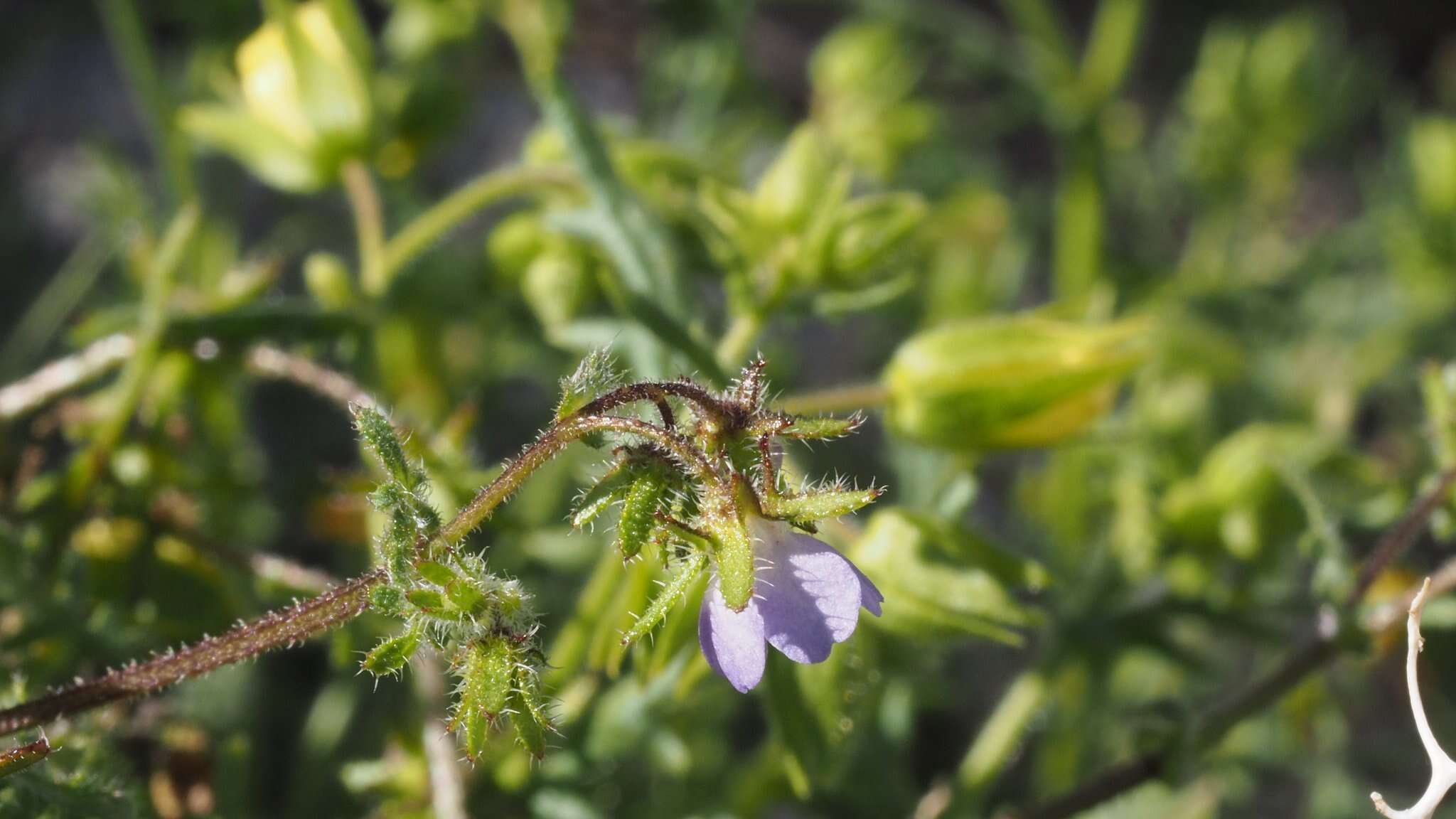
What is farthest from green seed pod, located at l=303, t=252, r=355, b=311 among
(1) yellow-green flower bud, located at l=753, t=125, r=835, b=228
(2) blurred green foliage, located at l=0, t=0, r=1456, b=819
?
(1) yellow-green flower bud, located at l=753, t=125, r=835, b=228

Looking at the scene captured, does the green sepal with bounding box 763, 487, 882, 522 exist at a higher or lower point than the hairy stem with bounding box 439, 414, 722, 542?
lower

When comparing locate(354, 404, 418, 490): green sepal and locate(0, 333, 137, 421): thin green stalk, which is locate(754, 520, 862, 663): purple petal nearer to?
locate(354, 404, 418, 490): green sepal

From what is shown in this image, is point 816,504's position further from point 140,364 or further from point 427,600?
point 140,364

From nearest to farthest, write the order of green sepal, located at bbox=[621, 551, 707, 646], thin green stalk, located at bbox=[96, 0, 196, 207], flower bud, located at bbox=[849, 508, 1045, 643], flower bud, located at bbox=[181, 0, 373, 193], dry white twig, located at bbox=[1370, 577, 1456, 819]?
green sepal, located at bbox=[621, 551, 707, 646] → dry white twig, located at bbox=[1370, 577, 1456, 819] → flower bud, located at bbox=[849, 508, 1045, 643] → flower bud, located at bbox=[181, 0, 373, 193] → thin green stalk, located at bbox=[96, 0, 196, 207]

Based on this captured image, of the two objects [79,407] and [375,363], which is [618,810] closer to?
[375,363]

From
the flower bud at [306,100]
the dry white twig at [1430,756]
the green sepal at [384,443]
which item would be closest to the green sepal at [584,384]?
the green sepal at [384,443]

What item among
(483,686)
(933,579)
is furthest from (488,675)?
(933,579)
